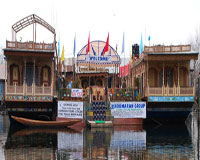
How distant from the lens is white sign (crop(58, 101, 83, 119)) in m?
29.3

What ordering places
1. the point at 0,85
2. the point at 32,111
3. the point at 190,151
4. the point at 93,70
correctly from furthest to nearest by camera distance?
the point at 0,85 → the point at 93,70 → the point at 32,111 → the point at 190,151

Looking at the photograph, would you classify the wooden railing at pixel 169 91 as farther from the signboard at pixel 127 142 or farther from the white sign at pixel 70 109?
the signboard at pixel 127 142

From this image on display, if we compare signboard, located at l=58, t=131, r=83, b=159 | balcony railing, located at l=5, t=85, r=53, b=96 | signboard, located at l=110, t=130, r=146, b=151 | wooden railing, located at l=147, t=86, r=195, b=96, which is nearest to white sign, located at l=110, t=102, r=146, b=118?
wooden railing, located at l=147, t=86, r=195, b=96

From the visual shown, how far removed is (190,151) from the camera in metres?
16.8

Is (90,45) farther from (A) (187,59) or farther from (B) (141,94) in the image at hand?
(A) (187,59)

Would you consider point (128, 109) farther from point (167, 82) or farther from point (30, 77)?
point (30, 77)

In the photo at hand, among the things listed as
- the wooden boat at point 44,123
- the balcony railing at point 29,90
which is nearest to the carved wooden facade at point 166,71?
the wooden boat at point 44,123

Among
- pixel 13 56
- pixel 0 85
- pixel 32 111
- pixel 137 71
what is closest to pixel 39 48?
pixel 13 56

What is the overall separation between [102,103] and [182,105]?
21.8 feet

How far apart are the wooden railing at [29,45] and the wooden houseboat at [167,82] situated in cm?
774

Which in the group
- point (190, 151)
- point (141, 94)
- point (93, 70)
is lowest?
point (190, 151)

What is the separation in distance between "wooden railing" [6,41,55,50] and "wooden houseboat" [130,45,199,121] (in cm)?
774

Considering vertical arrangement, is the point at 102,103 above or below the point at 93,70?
below

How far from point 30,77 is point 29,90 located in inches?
127
